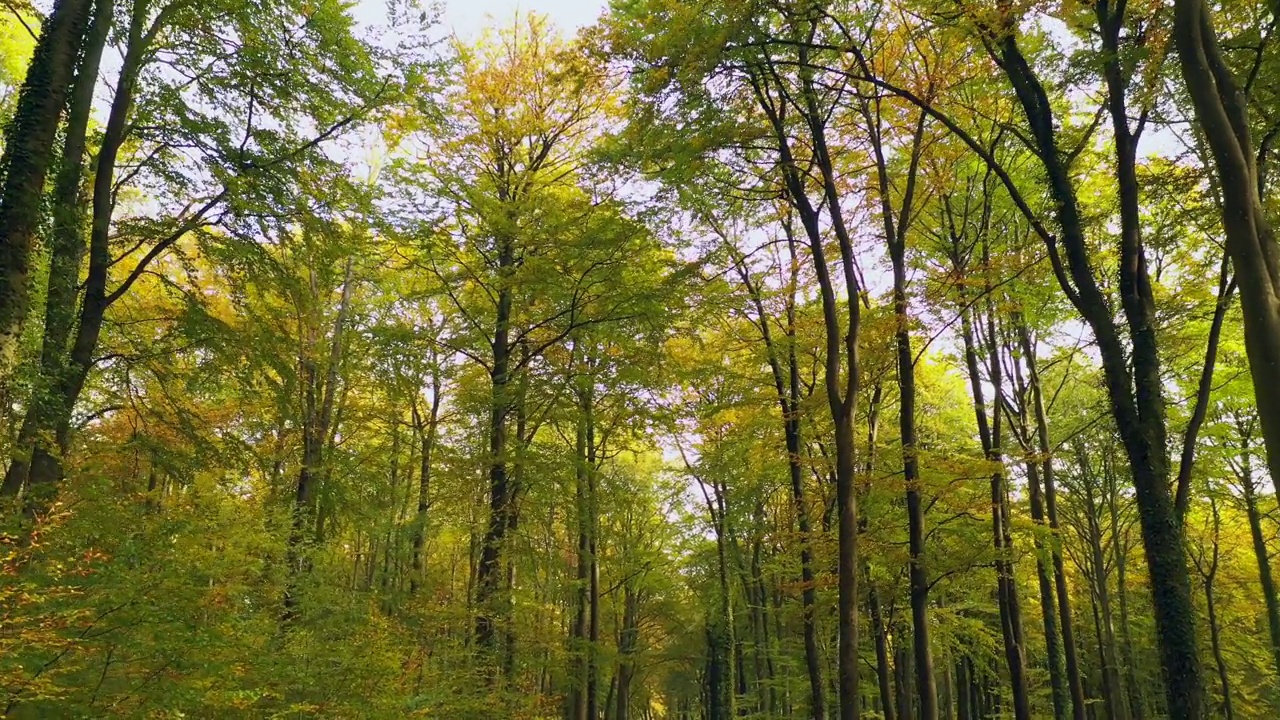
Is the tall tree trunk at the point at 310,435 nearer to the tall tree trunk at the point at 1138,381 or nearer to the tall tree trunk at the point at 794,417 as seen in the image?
the tall tree trunk at the point at 794,417

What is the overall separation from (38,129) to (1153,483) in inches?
427

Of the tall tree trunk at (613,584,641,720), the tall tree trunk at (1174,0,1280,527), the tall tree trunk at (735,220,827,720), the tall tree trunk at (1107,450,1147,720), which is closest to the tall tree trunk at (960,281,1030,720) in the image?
the tall tree trunk at (735,220,827,720)

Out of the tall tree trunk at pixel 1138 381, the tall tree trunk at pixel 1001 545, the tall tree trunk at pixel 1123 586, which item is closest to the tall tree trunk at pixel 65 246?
the tall tree trunk at pixel 1138 381

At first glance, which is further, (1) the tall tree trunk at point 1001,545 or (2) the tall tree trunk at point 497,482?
(2) the tall tree trunk at point 497,482

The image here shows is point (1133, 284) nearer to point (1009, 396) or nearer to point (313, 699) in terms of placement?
point (1009, 396)

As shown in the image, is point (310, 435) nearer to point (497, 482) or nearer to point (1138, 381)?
point (497, 482)

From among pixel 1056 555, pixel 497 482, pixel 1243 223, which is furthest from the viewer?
pixel 497 482

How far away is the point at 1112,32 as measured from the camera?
23.5 ft

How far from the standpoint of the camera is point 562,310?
13109mm

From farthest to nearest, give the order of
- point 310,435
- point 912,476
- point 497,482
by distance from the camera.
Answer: point 310,435 < point 497,482 < point 912,476

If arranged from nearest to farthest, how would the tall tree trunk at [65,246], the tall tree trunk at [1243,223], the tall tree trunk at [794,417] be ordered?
the tall tree trunk at [1243,223] < the tall tree trunk at [65,246] < the tall tree trunk at [794,417]

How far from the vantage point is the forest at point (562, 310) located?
20.1 ft

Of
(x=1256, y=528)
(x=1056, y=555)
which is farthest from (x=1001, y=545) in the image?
(x=1256, y=528)

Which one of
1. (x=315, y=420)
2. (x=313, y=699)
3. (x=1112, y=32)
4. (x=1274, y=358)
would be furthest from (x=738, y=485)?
(x=1274, y=358)
